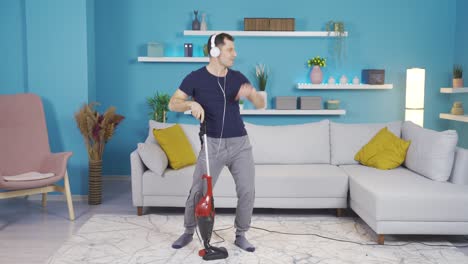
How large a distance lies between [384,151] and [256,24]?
210cm

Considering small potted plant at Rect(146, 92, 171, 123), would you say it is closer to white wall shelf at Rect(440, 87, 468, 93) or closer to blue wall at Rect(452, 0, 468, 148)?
white wall shelf at Rect(440, 87, 468, 93)

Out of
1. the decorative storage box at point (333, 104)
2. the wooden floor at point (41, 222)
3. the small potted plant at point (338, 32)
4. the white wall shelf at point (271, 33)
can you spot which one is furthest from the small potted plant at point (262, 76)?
the wooden floor at point (41, 222)

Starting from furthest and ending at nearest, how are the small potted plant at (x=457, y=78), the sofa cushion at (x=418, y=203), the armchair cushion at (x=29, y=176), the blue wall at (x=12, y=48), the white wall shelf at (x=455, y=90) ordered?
the small potted plant at (x=457, y=78), the white wall shelf at (x=455, y=90), the blue wall at (x=12, y=48), the armchair cushion at (x=29, y=176), the sofa cushion at (x=418, y=203)

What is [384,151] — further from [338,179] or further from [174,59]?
[174,59]

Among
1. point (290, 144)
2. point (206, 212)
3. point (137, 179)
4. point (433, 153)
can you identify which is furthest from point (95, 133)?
point (433, 153)

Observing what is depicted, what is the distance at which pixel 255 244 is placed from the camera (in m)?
3.95

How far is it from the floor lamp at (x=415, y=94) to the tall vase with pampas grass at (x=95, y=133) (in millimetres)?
3157

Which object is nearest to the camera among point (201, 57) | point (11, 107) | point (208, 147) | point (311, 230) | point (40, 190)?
point (208, 147)

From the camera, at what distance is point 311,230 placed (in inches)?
172

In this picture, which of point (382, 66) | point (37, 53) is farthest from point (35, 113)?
point (382, 66)

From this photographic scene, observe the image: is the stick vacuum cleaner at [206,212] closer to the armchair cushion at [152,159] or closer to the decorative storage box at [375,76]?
the armchair cushion at [152,159]

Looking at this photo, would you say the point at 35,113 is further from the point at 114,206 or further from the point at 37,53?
the point at 114,206

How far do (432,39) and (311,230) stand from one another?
3.19m

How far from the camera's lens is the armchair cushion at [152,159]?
4.71 meters
